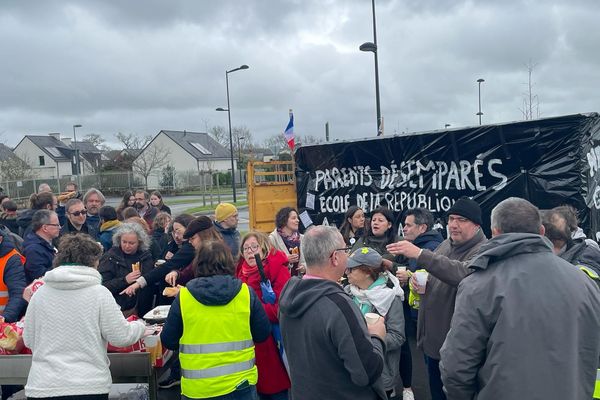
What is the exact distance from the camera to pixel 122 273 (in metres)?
5.13

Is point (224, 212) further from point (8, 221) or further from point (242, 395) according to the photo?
point (8, 221)

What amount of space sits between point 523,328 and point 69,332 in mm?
2616

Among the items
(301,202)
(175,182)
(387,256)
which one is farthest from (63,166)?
(387,256)

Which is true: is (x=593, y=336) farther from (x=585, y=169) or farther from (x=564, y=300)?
(x=585, y=169)

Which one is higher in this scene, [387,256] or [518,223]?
[518,223]

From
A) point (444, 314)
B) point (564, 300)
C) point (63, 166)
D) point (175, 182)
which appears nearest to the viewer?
point (564, 300)

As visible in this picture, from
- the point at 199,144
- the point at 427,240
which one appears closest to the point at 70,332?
the point at 427,240

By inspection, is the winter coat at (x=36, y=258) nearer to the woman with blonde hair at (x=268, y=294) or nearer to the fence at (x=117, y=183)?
the woman with blonde hair at (x=268, y=294)

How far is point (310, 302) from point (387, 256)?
2.71 meters

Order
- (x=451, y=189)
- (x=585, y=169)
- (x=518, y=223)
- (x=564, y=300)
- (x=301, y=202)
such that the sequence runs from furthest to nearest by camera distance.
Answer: (x=301, y=202)
(x=451, y=189)
(x=585, y=169)
(x=518, y=223)
(x=564, y=300)

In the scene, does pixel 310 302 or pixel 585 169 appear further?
pixel 585 169

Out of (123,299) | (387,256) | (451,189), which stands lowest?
(123,299)

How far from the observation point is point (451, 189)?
754 cm

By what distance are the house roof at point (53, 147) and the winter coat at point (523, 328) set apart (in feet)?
223
